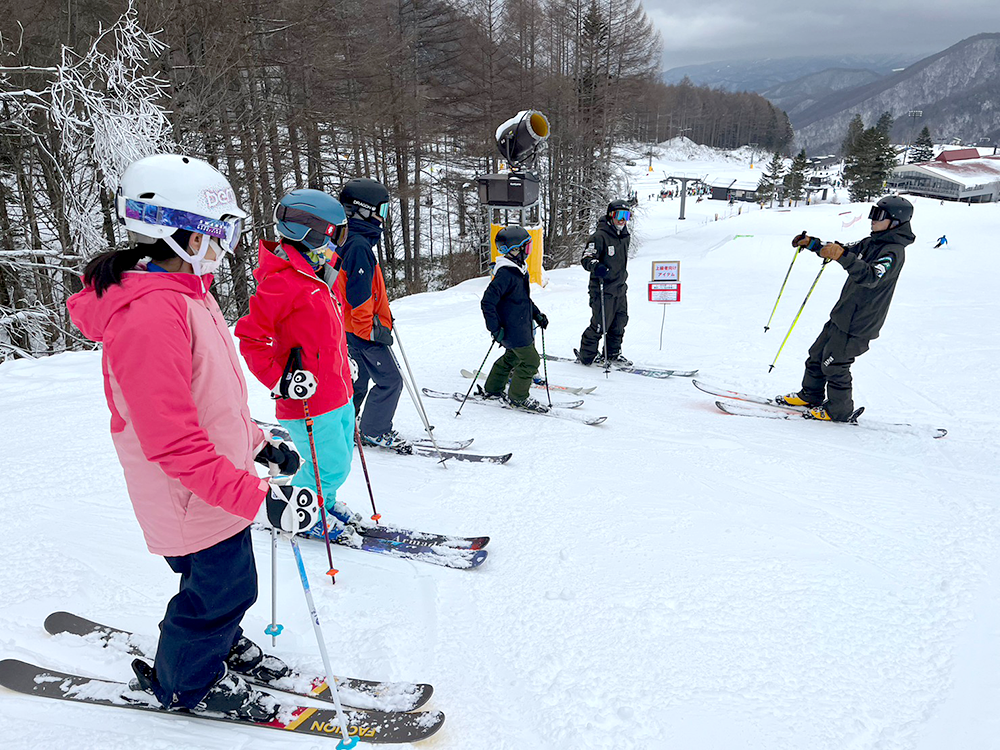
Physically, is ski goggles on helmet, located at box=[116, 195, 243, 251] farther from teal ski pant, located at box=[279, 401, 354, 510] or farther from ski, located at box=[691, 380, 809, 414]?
ski, located at box=[691, 380, 809, 414]

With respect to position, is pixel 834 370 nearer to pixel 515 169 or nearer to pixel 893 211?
pixel 893 211

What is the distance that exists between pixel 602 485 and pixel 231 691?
269 cm

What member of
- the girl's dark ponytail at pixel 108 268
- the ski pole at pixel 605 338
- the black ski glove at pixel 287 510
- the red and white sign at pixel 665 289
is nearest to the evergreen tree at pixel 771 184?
the red and white sign at pixel 665 289

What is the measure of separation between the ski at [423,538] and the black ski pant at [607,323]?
4626mm

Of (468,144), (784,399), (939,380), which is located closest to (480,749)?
(784,399)

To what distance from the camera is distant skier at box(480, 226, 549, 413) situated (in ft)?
17.4

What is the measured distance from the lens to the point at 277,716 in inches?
82.0

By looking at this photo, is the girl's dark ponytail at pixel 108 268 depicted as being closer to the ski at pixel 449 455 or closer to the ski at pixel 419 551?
the ski at pixel 419 551

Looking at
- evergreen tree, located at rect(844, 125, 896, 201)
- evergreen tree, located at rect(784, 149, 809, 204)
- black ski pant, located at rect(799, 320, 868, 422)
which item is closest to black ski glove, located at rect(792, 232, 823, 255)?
black ski pant, located at rect(799, 320, 868, 422)

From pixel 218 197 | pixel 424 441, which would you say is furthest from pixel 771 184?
pixel 218 197

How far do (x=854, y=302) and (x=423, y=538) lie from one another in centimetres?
471

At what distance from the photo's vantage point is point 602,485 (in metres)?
4.14

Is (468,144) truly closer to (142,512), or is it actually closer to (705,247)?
(705,247)

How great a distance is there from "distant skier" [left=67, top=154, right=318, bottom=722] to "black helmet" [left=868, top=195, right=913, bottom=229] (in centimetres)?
538
